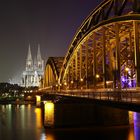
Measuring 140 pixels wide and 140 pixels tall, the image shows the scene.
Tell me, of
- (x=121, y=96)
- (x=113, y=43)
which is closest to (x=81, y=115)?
(x=113, y=43)

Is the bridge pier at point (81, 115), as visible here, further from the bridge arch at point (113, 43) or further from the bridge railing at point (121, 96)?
the bridge railing at point (121, 96)

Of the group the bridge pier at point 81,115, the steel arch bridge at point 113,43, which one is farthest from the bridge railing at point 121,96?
the bridge pier at point 81,115

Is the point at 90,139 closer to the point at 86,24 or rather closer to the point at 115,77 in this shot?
the point at 115,77

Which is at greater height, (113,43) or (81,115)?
(113,43)

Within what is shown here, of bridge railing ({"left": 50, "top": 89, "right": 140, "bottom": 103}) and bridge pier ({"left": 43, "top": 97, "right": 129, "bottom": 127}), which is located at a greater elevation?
bridge railing ({"left": 50, "top": 89, "right": 140, "bottom": 103})

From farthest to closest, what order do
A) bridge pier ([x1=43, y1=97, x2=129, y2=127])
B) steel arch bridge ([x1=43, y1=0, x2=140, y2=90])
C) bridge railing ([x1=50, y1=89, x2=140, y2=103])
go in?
bridge pier ([x1=43, y1=97, x2=129, y2=127]), steel arch bridge ([x1=43, y1=0, x2=140, y2=90]), bridge railing ([x1=50, y1=89, x2=140, y2=103])

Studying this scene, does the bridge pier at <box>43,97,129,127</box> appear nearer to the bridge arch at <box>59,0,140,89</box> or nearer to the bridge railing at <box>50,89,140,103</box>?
the bridge arch at <box>59,0,140,89</box>

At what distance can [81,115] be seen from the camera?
62000 mm

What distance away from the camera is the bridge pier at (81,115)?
61.4 metres

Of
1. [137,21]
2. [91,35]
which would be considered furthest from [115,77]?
[91,35]

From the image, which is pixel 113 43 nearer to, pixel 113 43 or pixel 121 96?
pixel 113 43

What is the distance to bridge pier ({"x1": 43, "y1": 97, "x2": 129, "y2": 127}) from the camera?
61375mm

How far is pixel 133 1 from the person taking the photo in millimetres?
39500

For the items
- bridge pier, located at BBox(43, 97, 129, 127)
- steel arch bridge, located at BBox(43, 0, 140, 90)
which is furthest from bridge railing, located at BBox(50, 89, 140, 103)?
bridge pier, located at BBox(43, 97, 129, 127)
